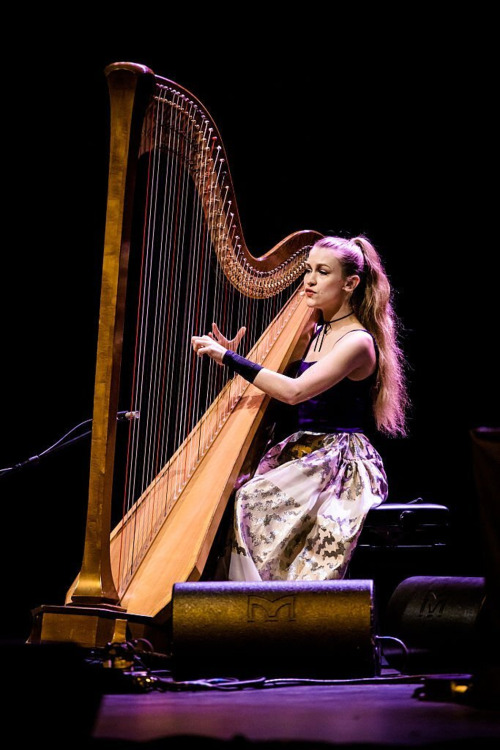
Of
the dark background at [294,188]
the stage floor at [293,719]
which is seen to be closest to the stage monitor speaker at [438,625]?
the stage floor at [293,719]

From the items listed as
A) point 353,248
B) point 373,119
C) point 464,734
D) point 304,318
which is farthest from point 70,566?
point 464,734

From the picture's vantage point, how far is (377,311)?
3094 millimetres

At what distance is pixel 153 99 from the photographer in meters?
2.26

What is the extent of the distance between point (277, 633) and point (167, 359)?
989 millimetres

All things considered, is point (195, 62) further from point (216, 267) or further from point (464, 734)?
point (464, 734)

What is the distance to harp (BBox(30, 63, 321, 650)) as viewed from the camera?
85.0 inches

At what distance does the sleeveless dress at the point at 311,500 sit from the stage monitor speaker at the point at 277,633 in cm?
50

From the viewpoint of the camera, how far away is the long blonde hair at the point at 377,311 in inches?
121

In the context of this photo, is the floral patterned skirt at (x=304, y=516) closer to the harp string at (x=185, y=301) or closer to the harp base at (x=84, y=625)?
the harp string at (x=185, y=301)

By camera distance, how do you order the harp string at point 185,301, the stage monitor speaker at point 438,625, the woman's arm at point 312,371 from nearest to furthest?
the stage monitor speaker at point 438,625 → the harp string at point 185,301 → the woman's arm at point 312,371

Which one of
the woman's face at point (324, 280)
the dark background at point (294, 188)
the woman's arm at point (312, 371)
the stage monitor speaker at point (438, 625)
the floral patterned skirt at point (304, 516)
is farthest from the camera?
the dark background at point (294, 188)

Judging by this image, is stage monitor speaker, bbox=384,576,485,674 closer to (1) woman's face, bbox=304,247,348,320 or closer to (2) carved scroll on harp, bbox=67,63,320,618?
(2) carved scroll on harp, bbox=67,63,320,618

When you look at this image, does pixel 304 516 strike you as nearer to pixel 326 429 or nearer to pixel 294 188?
pixel 326 429

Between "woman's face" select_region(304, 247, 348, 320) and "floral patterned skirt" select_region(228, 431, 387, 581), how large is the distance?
0.53 m
